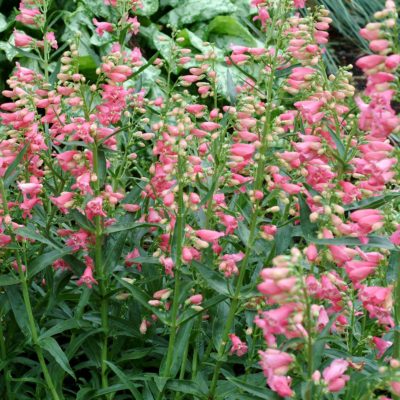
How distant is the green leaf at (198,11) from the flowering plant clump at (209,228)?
163 inches

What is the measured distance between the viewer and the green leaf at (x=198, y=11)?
7543 mm

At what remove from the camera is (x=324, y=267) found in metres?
2.60

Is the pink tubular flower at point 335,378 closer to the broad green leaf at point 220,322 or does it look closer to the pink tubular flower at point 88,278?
the broad green leaf at point 220,322

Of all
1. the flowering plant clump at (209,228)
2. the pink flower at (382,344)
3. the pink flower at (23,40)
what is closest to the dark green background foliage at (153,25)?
the pink flower at (23,40)

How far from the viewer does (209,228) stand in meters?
2.95

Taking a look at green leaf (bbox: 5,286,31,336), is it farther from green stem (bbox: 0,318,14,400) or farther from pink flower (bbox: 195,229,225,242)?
pink flower (bbox: 195,229,225,242)

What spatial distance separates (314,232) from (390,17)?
30.0 inches

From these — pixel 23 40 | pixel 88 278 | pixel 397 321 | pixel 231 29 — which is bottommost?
pixel 231 29

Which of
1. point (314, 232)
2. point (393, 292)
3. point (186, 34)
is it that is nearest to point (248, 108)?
point (314, 232)

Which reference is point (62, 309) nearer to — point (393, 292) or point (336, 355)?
point (336, 355)

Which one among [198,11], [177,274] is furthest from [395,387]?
[198,11]

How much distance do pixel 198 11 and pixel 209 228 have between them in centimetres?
506

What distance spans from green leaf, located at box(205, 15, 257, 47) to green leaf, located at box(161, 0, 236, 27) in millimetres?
182

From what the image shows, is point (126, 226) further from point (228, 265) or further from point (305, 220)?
point (305, 220)
